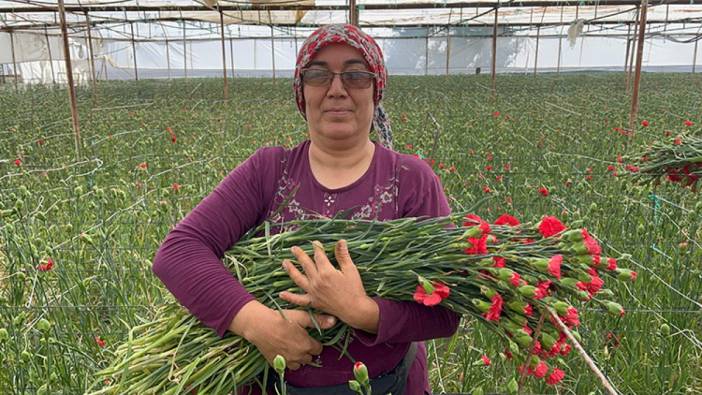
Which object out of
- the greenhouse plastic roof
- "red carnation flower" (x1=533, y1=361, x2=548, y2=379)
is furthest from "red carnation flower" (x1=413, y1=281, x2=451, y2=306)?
the greenhouse plastic roof

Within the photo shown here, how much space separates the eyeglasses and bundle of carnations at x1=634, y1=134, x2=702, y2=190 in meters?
1.64

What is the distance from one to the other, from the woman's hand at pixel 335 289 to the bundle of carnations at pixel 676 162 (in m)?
1.83

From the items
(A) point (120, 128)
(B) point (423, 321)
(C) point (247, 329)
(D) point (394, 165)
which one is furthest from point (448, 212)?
(A) point (120, 128)

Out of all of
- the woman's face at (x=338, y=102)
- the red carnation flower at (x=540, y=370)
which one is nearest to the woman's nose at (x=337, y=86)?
the woman's face at (x=338, y=102)

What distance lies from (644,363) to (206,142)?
4.85 metres

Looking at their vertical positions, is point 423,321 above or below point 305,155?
below

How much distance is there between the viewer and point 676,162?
2.46m

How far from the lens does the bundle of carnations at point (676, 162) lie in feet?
7.88

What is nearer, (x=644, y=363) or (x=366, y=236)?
(x=366, y=236)

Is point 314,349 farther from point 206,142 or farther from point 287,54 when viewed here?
point 287,54

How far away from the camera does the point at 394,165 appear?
1.41 metres

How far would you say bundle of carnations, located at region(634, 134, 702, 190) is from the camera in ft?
7.88

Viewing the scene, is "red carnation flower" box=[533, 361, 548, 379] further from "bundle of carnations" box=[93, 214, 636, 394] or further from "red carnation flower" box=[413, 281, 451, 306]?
"red carnation flower" box=[413, 281, 451, 306]

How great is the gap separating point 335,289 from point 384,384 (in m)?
0.32
